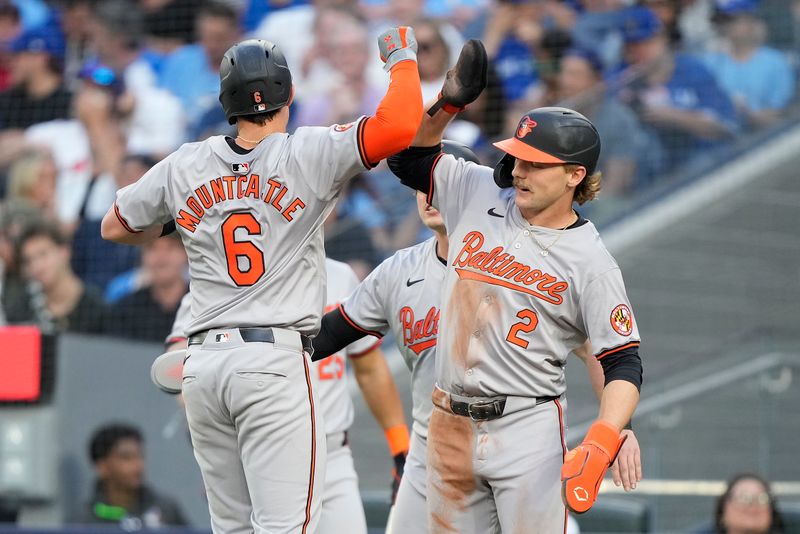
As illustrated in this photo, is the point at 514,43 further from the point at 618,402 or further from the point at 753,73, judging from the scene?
the point at 618,402

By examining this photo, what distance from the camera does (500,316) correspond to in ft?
11.4

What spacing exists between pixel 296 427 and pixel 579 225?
966mm

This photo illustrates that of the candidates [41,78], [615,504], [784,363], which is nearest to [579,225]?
[615,504]

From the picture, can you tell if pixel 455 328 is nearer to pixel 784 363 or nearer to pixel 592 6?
pixel 784 363

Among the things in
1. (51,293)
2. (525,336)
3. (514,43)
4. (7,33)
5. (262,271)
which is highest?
(7,33)

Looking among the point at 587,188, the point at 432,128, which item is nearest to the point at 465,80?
the point at 432,128

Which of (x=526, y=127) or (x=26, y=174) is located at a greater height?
(x=26, y=174)

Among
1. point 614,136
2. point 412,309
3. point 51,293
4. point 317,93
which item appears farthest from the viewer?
point 317,93

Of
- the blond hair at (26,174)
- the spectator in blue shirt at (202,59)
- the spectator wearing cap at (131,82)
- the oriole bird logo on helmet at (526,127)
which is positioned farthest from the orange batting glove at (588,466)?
the blond hair at (26,174)

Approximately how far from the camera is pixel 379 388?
4.86 meters

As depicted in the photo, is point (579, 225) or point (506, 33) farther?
point (506, 33)

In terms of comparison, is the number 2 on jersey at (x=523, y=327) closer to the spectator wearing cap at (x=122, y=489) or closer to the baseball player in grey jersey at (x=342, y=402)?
the baseball player in grey jersey at (x=342, y=402)

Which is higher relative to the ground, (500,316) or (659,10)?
(659,10)

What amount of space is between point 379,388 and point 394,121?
1667mm
